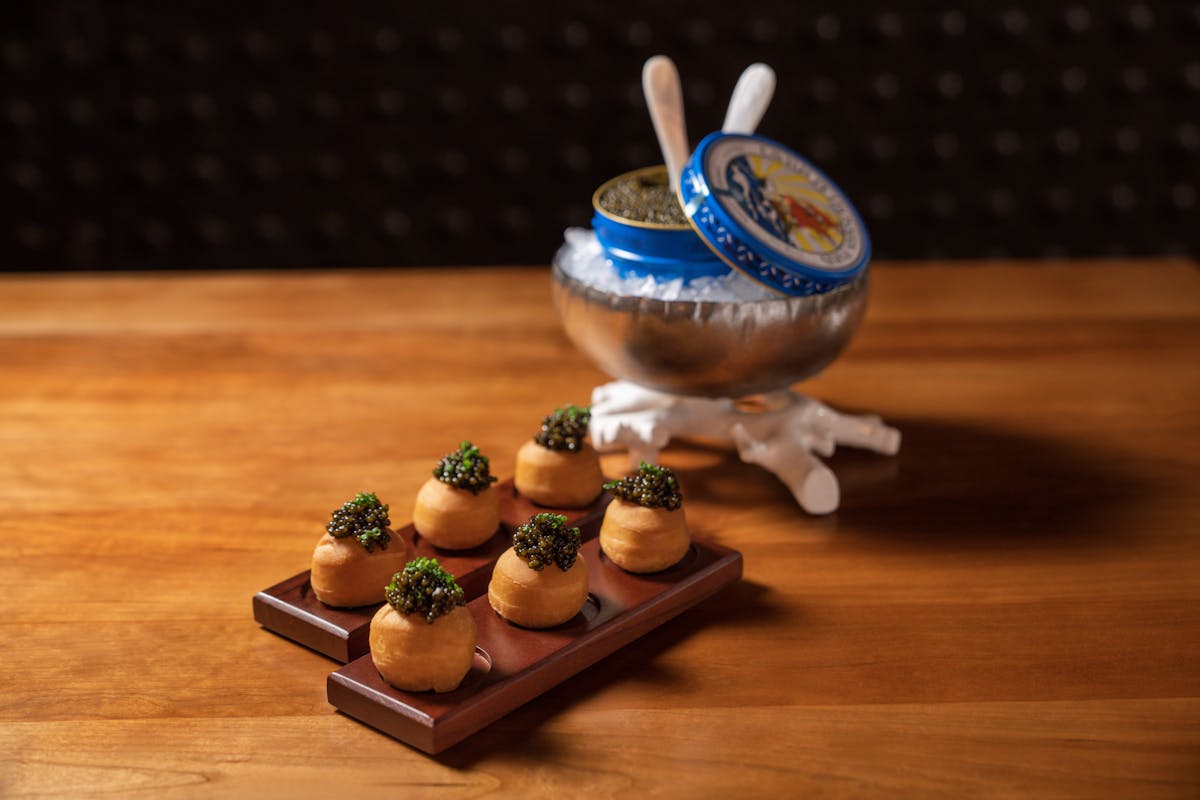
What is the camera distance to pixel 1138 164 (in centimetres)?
206

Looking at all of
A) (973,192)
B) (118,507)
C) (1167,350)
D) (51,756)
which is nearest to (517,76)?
(973,192)

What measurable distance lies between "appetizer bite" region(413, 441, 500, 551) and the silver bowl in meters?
0.17

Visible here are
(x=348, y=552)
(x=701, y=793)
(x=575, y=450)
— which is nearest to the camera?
(x=701, y=793)

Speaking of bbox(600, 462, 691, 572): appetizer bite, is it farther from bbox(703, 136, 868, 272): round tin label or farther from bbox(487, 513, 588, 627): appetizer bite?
bbox(703, 136, 868, 272): round tin label

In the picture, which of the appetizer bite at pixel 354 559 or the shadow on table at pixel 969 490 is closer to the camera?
the appetizer bite at pixel 354 559

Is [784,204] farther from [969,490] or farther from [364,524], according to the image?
[364,524]

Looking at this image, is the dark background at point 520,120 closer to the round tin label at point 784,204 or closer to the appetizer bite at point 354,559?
the round tin label at point 784,204

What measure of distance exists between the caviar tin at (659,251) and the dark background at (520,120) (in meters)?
1.05

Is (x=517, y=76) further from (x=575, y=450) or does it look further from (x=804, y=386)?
(x=575, y=450)

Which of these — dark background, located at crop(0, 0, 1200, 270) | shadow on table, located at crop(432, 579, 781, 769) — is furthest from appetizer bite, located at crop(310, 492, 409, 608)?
dark background, located at crop(0, 0, 1200, 270)

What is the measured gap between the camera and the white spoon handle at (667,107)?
102 cm

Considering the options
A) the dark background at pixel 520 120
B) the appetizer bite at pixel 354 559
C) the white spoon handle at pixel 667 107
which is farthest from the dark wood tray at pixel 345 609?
the dark background at pixel 520 120

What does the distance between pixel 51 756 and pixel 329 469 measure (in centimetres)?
38

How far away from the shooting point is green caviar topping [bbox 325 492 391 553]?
77cm
